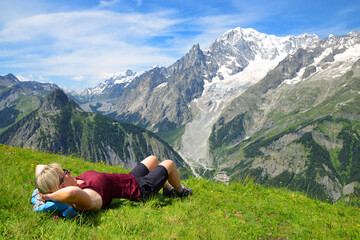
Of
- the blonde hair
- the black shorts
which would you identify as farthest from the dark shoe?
the blonde hair

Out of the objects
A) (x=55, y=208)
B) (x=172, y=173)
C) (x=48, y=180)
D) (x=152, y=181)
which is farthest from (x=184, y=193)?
(x=48, y=180)

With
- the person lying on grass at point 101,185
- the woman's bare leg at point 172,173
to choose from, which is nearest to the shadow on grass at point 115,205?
the person lying on grass at point 101,185

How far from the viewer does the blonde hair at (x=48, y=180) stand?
241 inches

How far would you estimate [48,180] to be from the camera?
614 centimetres

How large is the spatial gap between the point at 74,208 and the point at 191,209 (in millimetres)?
3911

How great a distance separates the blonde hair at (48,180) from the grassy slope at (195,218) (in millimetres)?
655

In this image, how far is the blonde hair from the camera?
6133mm

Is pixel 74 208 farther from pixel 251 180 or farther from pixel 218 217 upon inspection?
pixel 251 180

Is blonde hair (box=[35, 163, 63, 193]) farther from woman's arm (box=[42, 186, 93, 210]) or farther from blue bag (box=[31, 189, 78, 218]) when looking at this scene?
blue bag (box=[31, 189, 78, 218])

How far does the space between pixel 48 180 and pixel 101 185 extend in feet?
5.12

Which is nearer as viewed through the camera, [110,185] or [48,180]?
[48,180]

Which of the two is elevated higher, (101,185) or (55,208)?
(101,185)

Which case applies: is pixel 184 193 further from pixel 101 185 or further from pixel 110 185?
pixel 101 185

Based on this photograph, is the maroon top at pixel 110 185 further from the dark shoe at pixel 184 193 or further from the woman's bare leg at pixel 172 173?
the dark shoe at pixel 184 193
